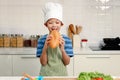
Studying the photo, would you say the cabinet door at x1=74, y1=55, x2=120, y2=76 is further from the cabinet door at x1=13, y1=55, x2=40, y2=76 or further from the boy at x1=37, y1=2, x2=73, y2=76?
the boy at x1=37, y1=2, x2=73, y2=76

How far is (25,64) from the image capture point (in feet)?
8.57

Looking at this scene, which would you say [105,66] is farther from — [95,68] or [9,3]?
[9,3]

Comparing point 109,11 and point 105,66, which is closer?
point 105,66

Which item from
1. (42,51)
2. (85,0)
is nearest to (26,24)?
(85,0)

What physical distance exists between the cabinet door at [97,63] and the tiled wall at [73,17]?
485 mm

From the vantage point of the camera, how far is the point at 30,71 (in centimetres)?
264

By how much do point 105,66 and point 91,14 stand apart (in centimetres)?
74

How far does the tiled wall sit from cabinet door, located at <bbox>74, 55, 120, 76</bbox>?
49cm

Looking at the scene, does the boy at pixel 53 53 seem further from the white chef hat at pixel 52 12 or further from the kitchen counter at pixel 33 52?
the kitchen counter at pixel 33 52

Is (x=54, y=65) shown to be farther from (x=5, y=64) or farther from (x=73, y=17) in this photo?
(x=73, y=17)

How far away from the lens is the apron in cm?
152

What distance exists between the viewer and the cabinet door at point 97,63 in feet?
8.52

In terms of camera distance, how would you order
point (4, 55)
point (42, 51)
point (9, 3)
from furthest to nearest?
point (9, 3), point (4, 55), point (42, 51)

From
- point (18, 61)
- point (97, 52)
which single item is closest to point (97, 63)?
point (97, 52)
